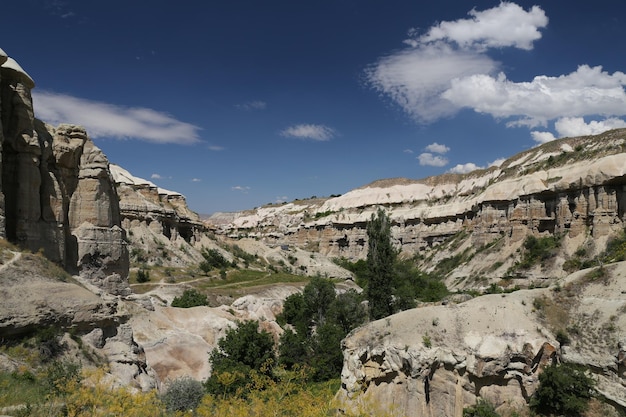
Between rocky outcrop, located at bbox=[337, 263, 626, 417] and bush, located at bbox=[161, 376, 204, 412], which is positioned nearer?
bush, located at bbox=[161, 376, 204, 412]

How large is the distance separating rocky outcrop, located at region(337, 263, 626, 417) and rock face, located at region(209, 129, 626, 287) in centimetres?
2354

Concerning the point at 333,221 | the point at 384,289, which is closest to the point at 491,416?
the point at 384,289

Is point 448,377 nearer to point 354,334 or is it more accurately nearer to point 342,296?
point 354,334

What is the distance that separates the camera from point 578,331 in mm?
19000

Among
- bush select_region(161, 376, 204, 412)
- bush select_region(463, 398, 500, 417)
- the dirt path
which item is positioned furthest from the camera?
bush select_region(463, 398, 500, 417)

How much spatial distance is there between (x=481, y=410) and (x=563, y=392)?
10.9 ft

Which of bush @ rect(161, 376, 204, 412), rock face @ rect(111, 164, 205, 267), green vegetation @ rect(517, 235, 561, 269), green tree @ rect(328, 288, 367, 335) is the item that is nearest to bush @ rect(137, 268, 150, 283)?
rock face @ rect(111, 164, 205, 267)

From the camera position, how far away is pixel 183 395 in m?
16.5

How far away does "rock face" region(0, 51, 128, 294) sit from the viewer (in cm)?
1568

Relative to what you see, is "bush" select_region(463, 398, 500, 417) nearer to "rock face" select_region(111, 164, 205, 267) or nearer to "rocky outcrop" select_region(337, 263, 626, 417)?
"rocky outcrop" select_region(337, 263, 626, 417)

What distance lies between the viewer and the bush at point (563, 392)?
1683cm

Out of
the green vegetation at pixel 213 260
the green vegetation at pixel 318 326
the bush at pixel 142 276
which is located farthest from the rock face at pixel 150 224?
the green vegetation at pixel 318 326

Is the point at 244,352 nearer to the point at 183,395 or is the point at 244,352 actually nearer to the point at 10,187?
the point at 183,395

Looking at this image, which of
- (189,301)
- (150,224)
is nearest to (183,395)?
(189,301)
